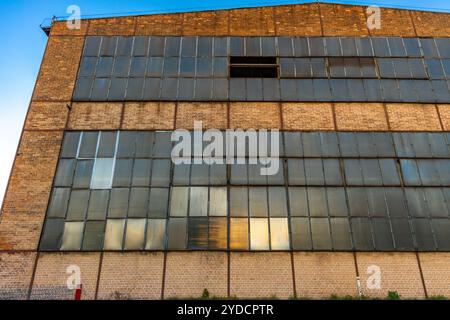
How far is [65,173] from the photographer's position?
48.9 ft

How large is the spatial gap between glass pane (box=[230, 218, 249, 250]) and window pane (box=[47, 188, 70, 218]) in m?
6.42

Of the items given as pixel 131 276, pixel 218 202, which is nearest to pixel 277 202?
pixel 218 202

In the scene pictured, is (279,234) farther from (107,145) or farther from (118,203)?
(107,145)

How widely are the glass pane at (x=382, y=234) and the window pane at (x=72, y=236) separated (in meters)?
10.9

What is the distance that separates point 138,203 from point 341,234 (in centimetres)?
775

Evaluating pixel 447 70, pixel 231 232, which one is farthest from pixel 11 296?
pixel 447 70

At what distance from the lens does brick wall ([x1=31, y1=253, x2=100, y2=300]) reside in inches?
507

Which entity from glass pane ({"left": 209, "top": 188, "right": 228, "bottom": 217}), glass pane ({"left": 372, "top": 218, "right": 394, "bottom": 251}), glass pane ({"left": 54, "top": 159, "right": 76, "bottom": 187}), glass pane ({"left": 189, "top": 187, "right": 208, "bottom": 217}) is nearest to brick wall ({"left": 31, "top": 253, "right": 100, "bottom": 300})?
glass pane ({"left": 54, "top": 159, "right": 76, "bottom": 187})

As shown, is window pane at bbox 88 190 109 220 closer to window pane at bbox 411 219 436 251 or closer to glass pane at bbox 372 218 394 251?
glass pane at bbox 372 218 394 251

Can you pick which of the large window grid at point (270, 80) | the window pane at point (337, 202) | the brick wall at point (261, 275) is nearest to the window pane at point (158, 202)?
the brick wall at point (261, 275)

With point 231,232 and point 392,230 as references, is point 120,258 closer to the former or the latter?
point 231,232

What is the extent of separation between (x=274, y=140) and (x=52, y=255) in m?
9.56

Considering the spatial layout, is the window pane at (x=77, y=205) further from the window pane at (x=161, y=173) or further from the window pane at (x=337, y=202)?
the window pane at (x=337, y=202)
